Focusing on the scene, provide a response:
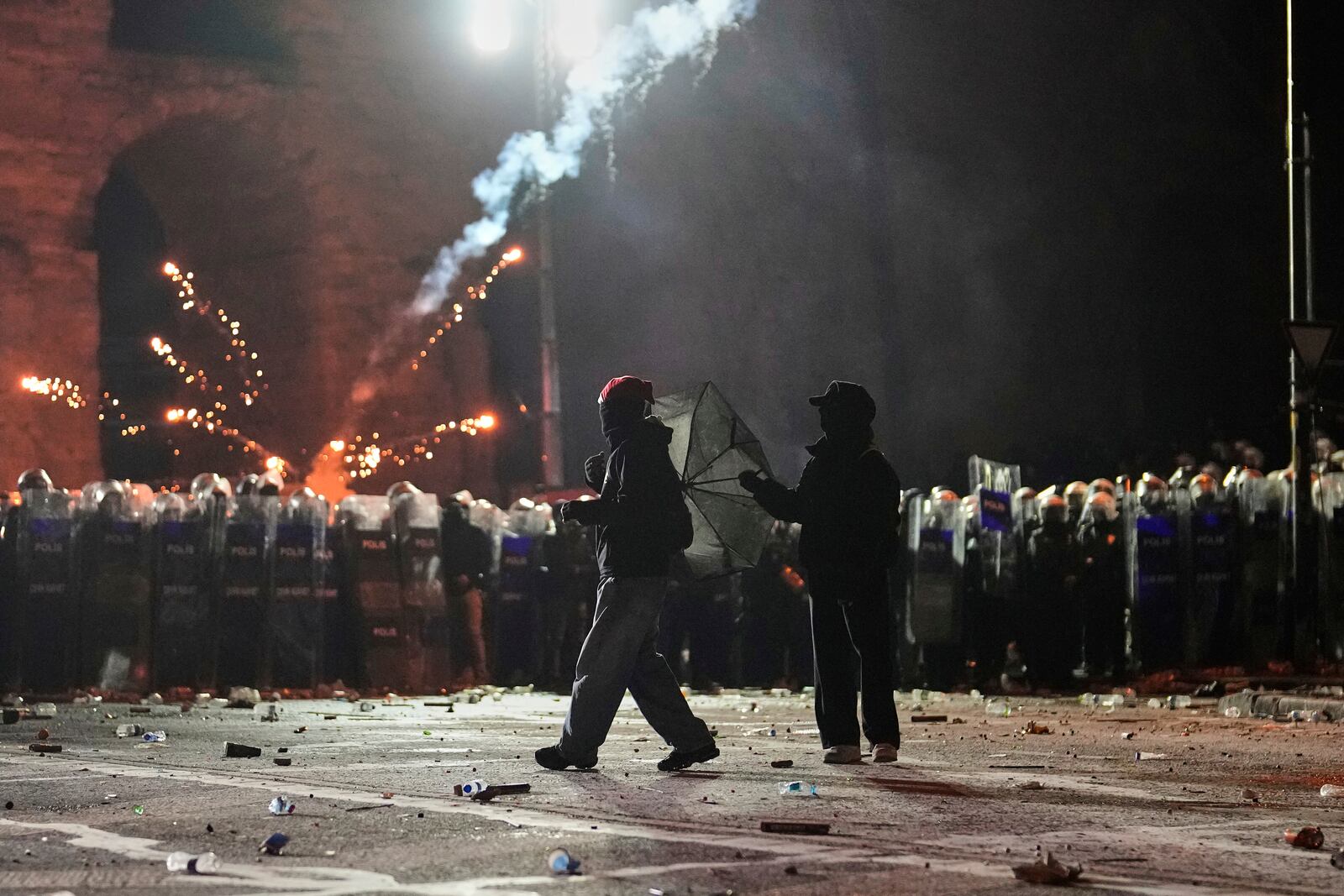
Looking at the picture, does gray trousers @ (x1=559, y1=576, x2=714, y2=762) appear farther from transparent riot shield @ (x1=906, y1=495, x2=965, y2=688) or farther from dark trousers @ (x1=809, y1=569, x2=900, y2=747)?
transparent riot shield @ (x1=906, y1=495, x2=965, y2=688)

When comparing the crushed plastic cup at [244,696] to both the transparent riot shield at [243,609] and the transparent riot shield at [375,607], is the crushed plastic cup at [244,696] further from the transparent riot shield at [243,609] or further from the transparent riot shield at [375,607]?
the transparent riot shield at [375,607]

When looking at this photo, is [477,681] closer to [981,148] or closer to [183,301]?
[981,148]

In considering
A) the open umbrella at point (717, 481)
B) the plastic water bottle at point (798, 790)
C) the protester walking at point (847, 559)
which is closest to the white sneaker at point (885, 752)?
the protester walking at point (847, 559)

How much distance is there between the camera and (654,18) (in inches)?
1094

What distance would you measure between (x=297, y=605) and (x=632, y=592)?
31.3ft

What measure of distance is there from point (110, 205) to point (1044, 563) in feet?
67.6

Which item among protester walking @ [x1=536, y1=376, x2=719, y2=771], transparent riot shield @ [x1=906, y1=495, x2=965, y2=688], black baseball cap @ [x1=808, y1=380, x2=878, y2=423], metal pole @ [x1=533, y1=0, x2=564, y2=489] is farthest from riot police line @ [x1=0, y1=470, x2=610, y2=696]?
metal pole @ [x1=533, y1=0, x2=564, y2=489]

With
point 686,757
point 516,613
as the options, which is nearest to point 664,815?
point 686,757

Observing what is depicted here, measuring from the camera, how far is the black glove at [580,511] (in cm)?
840

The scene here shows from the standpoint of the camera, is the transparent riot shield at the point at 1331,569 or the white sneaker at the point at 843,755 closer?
the white sneaker at the point at 843,755

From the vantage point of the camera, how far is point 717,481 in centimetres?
961

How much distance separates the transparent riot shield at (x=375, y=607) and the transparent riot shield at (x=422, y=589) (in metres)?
0.10

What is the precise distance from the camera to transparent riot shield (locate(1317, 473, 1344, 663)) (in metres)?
17.6

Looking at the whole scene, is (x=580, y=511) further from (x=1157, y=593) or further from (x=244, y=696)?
(x=1157, y=593)
